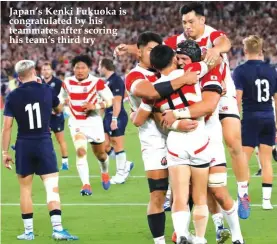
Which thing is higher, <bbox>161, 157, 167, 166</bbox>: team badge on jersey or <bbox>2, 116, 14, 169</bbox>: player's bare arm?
<bbox>2, 116, 14, 169</bbox>: player's bare arm

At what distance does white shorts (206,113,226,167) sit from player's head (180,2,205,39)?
1143mm

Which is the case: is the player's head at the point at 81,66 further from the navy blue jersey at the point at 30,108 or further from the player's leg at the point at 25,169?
the player's leg at the point at 25,169

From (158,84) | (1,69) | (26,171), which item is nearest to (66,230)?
(26,171)

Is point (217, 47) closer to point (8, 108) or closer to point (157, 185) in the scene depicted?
point (157, 185)

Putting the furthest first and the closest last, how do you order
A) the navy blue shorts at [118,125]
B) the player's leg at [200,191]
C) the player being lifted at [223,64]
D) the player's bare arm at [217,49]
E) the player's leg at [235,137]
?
the navy blue shorts at [118,125], the player's leg at [235,137], the player being lifted at [223,64], the player's bare arm at [217,49], the player's leg at [200,191]

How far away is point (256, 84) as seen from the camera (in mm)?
11578

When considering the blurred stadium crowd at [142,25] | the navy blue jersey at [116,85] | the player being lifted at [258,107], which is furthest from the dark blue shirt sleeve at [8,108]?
the blurred stadium crowd at [142,25]

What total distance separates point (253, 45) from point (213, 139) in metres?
2.72

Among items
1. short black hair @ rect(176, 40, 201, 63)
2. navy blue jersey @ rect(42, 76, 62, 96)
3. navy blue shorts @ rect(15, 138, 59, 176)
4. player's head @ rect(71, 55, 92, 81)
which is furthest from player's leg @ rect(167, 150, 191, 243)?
navy blue jersey @ rect(42, 76, 62, 96)

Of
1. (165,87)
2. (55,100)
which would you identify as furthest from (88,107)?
(165,87)

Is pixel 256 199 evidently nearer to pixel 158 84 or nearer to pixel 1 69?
pixel 158 84

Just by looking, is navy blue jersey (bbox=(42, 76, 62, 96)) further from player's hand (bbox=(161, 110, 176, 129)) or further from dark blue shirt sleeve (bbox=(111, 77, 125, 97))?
player's hand (bbox=(161, 110, 176, 129))

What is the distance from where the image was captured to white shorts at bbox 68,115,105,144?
13.5 metres

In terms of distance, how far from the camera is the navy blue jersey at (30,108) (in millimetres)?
9984
